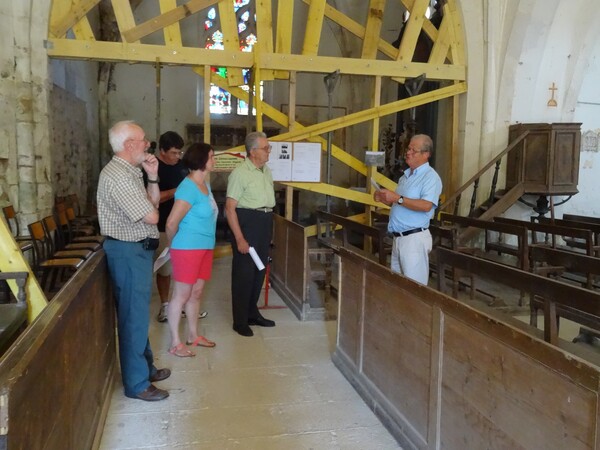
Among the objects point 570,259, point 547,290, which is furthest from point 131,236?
point 570,259

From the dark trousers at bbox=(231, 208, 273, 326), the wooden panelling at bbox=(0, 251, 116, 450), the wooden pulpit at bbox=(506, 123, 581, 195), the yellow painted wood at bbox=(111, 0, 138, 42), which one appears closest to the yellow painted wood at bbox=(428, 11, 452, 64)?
the wooden pulpit at bbox=(506, 123, 581, 195)

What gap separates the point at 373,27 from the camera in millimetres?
7828

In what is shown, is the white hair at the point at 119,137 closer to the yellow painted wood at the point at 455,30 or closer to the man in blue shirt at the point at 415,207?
the man in blue shirt at the point at 415,207

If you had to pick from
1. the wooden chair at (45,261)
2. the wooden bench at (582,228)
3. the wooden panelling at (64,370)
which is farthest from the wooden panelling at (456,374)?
the wooden bench at (582,228)

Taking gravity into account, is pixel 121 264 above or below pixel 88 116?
below

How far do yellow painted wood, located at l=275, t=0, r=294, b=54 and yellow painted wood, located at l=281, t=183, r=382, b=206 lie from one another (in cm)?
182

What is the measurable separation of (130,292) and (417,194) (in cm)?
196

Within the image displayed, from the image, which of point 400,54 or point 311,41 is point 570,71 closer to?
point 400,54

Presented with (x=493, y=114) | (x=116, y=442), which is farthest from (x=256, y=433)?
(x=493, y=114)

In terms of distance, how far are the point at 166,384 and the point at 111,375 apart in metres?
0.34

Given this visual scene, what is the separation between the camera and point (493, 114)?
7855 millimetres

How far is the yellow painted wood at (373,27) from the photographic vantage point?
7773 millimetres

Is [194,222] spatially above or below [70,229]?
above

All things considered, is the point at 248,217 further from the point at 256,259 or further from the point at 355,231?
the point at 355,231
